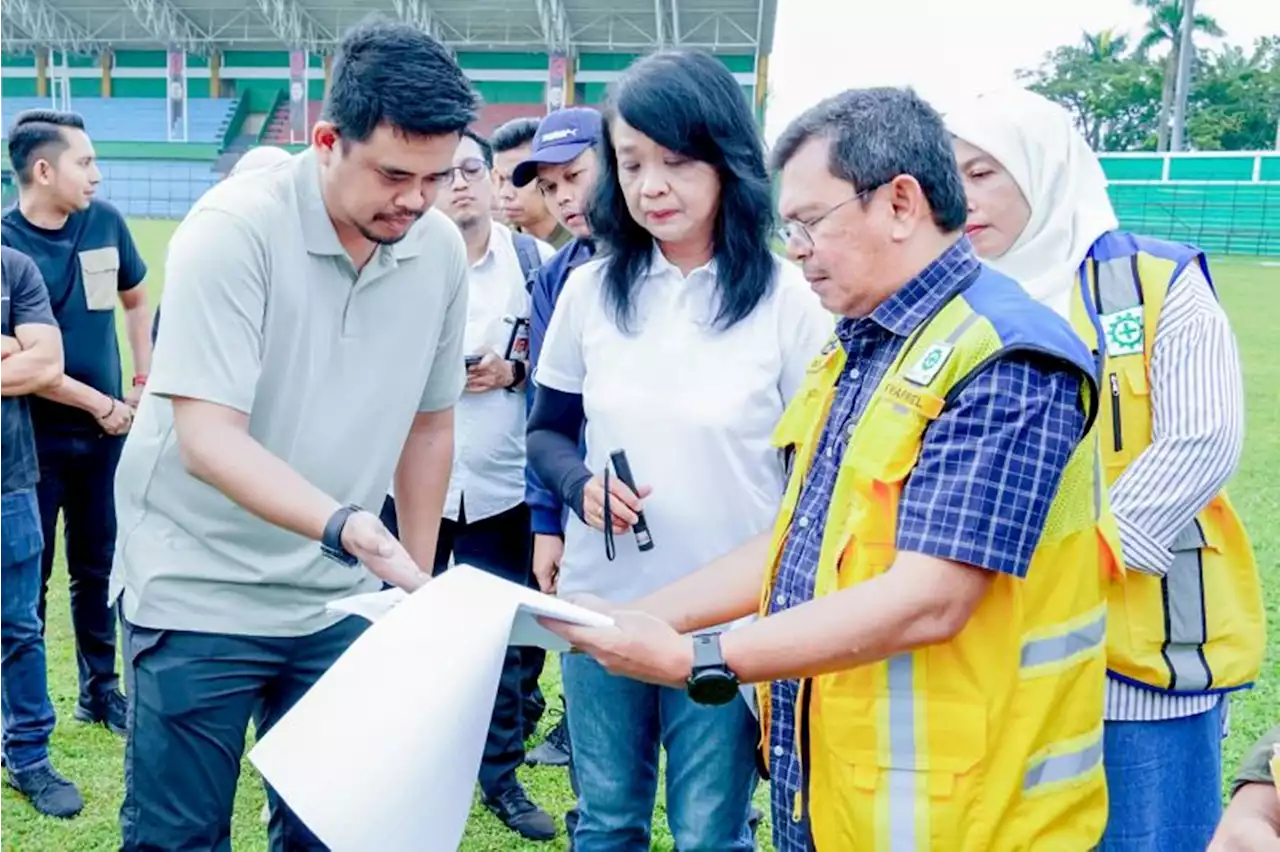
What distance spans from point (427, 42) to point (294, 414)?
71 centimetres

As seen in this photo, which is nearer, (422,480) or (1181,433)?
(1181,433)

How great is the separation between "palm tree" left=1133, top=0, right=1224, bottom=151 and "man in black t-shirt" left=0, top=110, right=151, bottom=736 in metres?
43.7

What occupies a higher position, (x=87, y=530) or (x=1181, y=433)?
(x=1181, y=433)

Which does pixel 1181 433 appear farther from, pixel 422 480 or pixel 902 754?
pixel 422 480

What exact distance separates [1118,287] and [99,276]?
3695 millimetres

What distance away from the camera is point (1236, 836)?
147 centimetres

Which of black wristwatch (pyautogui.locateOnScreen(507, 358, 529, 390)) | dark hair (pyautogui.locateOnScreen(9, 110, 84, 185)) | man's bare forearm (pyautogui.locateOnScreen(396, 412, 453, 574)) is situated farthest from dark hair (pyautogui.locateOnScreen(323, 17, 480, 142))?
dark hair (pyautogui.locateOnScreen(9, 110, 84, 185))

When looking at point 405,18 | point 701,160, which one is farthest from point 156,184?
point 701,160

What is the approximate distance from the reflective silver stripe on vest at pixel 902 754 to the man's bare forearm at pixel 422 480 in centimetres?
130

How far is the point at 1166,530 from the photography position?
6.48 ft

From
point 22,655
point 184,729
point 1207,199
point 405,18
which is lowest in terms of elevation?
point 22,655

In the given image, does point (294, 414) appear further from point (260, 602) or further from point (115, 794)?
point (115, 794)

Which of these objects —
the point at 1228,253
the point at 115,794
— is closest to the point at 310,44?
the point at 1228,253

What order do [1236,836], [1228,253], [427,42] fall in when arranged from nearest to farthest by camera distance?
[1236,836]
[427,42]
[1228,253]
